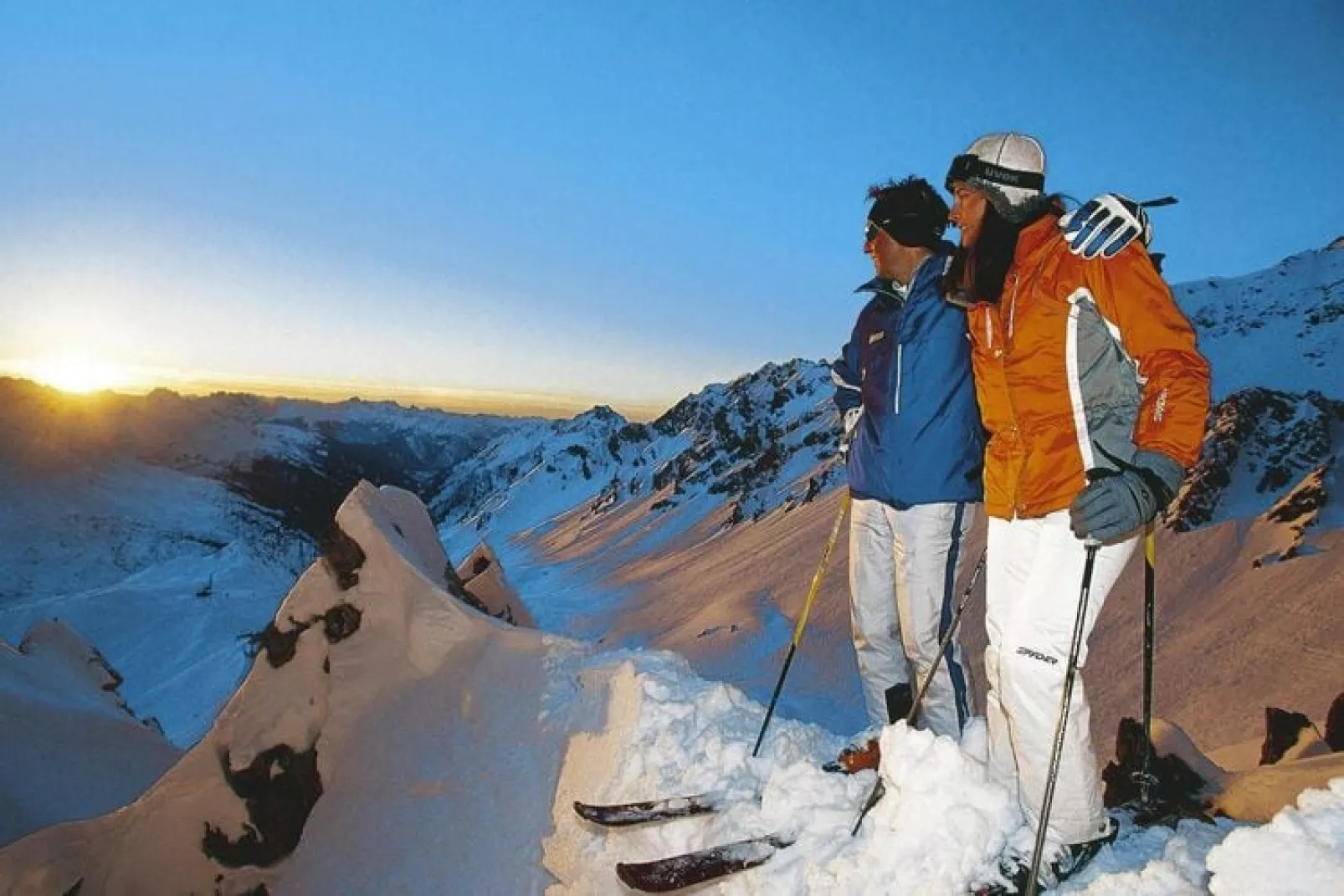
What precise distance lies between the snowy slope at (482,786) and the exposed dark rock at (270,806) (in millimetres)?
14

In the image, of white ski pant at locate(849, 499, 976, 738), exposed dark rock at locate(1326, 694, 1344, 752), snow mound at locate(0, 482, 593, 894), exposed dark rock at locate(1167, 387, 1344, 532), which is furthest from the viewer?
exposed dark rock at locate(1167, 387, 1344, 532)

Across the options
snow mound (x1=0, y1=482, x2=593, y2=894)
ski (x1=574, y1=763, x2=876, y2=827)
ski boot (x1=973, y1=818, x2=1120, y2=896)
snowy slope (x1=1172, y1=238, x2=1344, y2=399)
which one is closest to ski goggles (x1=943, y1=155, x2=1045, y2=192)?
ski boot (x1=973, y1=818, x2=1120, y2=896)

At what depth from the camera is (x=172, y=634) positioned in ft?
110

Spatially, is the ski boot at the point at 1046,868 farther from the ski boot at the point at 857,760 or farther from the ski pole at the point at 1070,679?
the ski boot at the point at 857,760

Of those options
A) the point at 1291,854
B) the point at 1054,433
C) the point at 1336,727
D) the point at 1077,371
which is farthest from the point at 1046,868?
the point at 1336,727

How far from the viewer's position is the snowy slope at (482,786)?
8.70 ft

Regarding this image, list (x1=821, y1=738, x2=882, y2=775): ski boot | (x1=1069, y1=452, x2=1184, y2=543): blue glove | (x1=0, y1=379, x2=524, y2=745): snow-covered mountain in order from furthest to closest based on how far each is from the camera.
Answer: (x1=0, y1=379, x2=524, y2=745): snow-covered mountain
(x1=821, y1=738, x2=882, y2=775): ski boot
(x1=1069, y1=452, x2=1184, y2=543): blue glove

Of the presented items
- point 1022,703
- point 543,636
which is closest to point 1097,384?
point 1022,703

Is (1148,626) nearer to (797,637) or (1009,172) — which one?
(1009,172)

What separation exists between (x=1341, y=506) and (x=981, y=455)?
1252 cm

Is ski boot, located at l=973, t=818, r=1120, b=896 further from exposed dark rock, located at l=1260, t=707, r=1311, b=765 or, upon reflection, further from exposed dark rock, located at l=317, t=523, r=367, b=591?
exposed dark rock, located at l=317, t=523, r=367, b=591

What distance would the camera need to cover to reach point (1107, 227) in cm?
249

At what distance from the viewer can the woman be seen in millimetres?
2379

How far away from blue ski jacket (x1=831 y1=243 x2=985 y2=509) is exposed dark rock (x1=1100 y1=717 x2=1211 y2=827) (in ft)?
4.35
